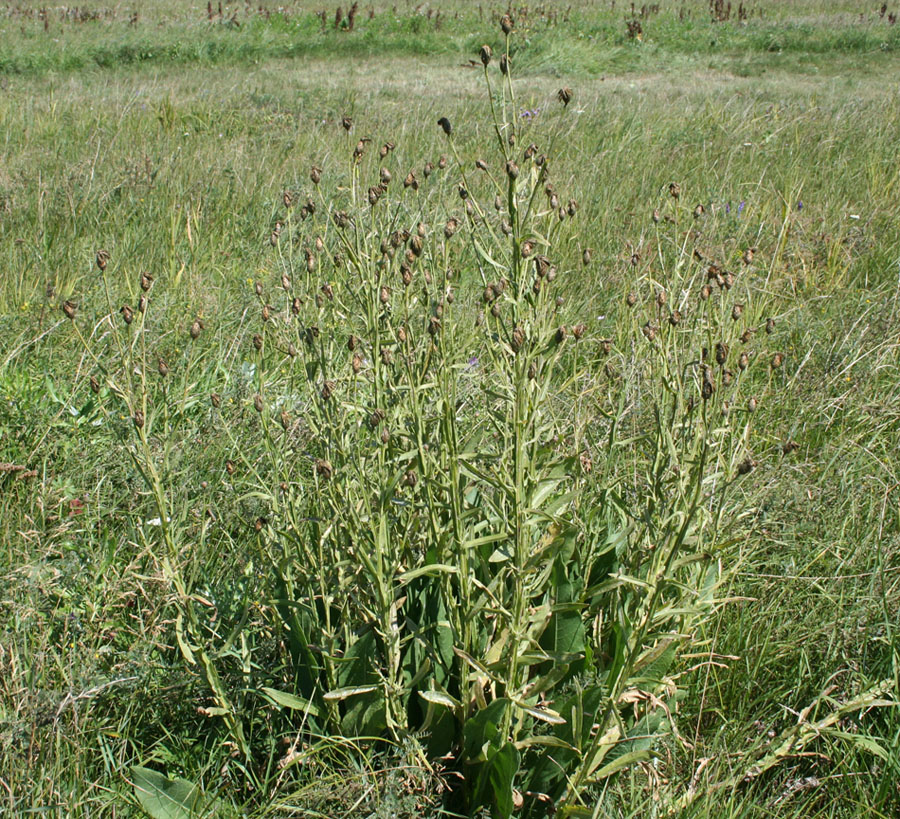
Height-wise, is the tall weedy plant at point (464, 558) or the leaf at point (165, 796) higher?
the tall weedy plant at point (464, 558)

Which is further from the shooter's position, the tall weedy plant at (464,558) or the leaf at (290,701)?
the leaf at (290,701)

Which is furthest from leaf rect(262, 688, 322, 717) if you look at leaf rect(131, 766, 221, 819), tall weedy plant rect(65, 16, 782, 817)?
leaf rect(131, 766, 221, 819)

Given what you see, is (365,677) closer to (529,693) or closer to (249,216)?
(529,693)

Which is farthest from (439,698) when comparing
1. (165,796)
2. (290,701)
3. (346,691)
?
(165,796)

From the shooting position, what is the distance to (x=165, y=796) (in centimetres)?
150

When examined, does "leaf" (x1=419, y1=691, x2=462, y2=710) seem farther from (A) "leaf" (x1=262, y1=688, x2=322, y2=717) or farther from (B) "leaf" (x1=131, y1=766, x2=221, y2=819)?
(B) "leaf" (x1=131, y1=766, x2=221, y2=819)

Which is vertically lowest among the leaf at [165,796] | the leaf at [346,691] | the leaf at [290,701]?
the leaf at [165,796]

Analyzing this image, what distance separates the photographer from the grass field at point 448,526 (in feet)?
4.80

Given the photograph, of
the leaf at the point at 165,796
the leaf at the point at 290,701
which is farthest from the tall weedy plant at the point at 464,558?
the leaf at the point at 165,796

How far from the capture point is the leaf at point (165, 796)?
1.49 metres

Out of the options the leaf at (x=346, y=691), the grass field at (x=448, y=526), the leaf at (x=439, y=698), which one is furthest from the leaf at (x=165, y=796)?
the leaf at (x=439, y=698)

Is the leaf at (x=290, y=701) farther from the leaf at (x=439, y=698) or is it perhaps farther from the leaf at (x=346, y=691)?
the leaf at (x=439, y=698)

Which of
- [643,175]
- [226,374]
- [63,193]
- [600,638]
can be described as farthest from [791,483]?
[63,193]

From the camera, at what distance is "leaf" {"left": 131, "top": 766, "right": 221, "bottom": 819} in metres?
1.49
